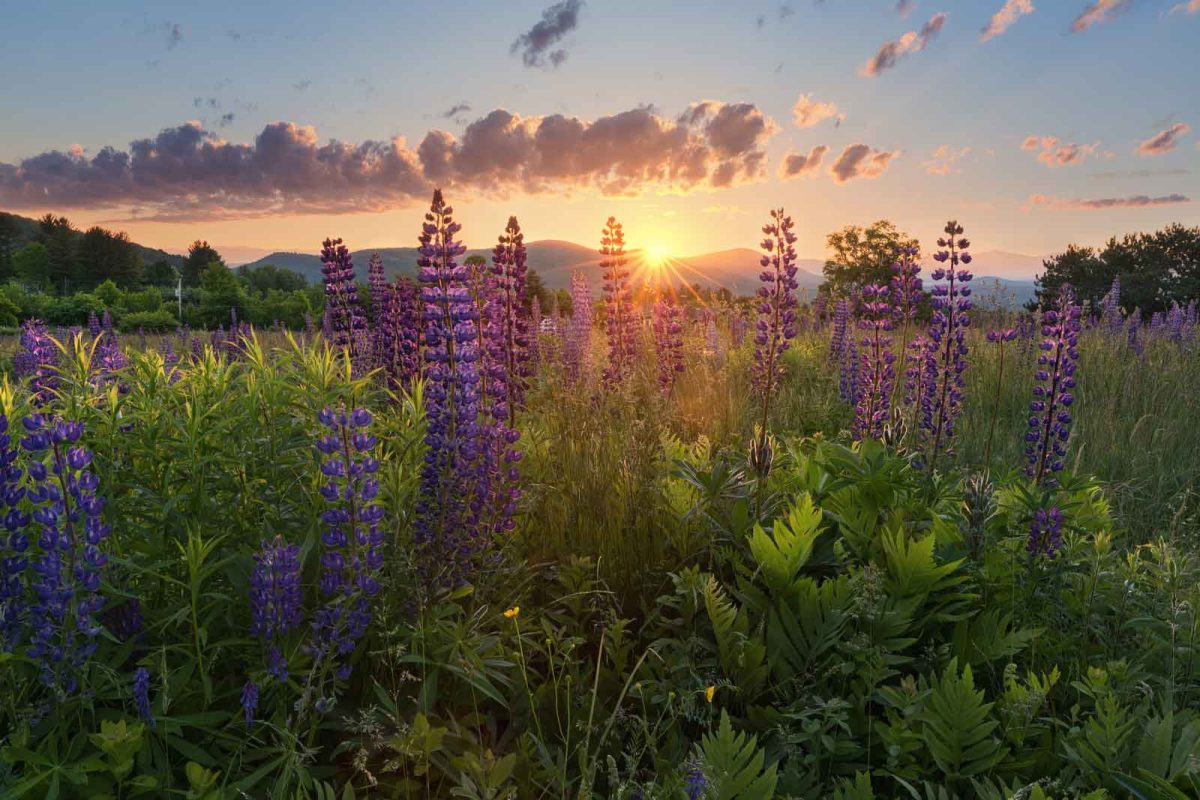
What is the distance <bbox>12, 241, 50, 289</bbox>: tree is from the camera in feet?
306

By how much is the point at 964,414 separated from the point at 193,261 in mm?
114134

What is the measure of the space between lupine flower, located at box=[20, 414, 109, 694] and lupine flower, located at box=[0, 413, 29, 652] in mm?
51

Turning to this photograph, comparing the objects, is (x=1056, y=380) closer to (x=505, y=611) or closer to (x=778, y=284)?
(x=778, y=284)

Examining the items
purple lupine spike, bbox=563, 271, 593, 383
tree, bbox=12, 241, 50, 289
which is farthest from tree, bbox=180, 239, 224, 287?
purple lupine spike, bbox=563, 271, 593, 383

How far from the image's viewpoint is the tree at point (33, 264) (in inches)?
3674

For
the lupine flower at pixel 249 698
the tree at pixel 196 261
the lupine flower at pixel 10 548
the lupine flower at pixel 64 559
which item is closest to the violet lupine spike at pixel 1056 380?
the lupine flower at pixel 249 698

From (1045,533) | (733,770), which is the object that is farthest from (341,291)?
(1045,533)

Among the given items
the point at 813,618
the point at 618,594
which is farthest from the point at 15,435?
the point at 813,618

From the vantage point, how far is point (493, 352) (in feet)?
11.7

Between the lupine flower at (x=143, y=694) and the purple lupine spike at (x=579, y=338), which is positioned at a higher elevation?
the purple lupine spike at (x=579, y=338)

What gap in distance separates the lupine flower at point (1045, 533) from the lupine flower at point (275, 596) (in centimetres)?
297

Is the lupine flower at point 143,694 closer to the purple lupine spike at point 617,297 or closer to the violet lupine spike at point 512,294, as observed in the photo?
the violet lupine spike at point 512,294

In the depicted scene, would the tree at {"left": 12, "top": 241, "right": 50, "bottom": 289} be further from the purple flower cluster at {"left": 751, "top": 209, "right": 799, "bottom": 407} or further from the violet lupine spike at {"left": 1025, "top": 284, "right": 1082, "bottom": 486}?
the violet lupine spike at {"left": 1025, "top": 284, "right": 1082, "bottom": 486}

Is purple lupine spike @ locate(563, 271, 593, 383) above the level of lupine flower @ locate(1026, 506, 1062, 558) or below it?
above
